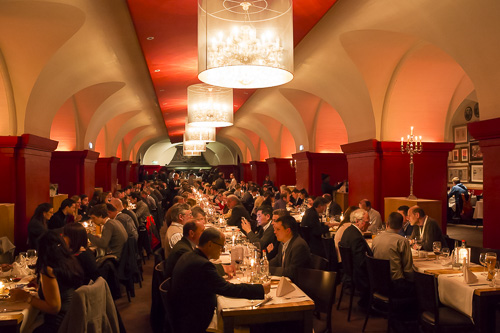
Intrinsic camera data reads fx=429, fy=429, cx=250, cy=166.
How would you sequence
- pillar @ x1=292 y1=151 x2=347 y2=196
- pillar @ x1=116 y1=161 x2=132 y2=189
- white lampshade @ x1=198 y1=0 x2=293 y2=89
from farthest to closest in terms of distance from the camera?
pillar @ x1=116 y1=161 x2=132 y2=189 → pillar @ x1=292 y1=151 x2=347 y2=196 → white lampshade @ x1=198 y1=0 x2=293 y2=89

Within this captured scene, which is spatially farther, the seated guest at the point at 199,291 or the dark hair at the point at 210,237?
the dark hair at the point at 210,237

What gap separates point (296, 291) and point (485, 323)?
5.66 ft

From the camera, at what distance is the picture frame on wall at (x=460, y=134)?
17.1 meters

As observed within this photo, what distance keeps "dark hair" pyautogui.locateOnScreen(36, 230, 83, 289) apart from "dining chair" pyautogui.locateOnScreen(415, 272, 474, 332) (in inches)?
116

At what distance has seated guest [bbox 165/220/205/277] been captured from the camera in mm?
4086

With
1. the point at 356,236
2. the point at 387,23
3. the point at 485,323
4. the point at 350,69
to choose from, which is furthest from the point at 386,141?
Answer: the point at 485,323

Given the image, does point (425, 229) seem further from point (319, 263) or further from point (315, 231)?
point (319, 263)

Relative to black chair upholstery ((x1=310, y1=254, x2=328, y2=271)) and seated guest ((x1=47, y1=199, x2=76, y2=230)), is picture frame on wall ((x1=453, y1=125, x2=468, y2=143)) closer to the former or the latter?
black chair upholstery ((x1=310, y1=254, x2=328, y2=271))

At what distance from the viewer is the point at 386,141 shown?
8.91 m

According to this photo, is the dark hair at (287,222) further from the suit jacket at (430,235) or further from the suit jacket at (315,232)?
the suit jacket at (315,232)

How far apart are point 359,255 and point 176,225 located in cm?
246

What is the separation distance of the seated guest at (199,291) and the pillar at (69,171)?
10017 mm

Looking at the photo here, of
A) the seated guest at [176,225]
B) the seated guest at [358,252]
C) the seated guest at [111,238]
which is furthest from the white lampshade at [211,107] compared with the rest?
the seated guest at [358,252]

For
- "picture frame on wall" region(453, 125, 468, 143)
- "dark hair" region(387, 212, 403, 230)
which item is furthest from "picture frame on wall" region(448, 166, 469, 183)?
"dark hair" region(387, 212, 403, 230)
